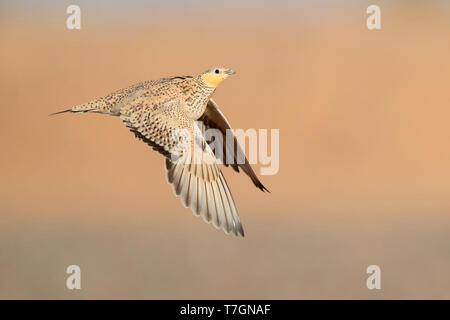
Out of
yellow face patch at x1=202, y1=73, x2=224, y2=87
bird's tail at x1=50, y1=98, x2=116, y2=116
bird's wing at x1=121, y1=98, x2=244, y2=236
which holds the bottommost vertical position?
bird's wing at x1=121, y1=98, x2=244, y2=236

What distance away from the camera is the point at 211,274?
13.3 m

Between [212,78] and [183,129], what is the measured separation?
36 centimetres

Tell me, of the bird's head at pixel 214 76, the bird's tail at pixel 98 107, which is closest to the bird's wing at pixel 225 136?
the bird's head at pixel 214 76

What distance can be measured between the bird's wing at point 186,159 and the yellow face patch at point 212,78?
0.22 metres

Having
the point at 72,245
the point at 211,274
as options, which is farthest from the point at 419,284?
the point at 72,245

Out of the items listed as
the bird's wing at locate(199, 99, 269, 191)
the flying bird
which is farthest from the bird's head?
the bird's wing at locate(199, 99, 269, 191)

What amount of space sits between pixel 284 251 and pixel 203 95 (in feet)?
28.0

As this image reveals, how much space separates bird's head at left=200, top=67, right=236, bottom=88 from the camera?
5.44 metres

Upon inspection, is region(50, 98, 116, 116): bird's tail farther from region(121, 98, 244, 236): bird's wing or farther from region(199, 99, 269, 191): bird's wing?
region(199, 99, 269, 191): bird's wing

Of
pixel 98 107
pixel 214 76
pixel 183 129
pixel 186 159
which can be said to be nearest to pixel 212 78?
pixel 214 76

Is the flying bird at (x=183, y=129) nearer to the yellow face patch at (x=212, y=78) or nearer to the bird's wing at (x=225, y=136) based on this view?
the yellow face patch at (x=212, y=78)

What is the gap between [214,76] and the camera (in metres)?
5.50

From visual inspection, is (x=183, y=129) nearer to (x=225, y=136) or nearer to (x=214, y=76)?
(x=214, y=76)

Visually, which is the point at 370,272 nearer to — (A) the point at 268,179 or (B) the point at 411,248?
(B) the point at 411,248
